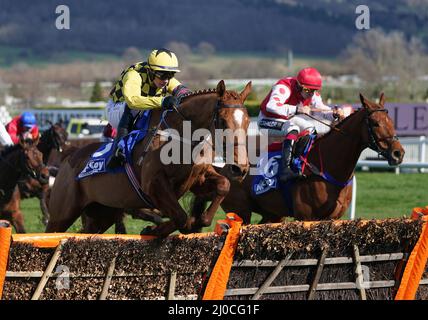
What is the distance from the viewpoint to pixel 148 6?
339 feet

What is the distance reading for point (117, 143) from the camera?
726 centimetres

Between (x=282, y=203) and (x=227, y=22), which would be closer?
(x=282, y=203)

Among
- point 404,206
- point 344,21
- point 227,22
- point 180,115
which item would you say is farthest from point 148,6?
point 180,115

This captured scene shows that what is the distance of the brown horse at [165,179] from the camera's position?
6.20 m

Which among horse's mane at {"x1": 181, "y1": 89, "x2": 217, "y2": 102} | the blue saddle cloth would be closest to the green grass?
the blue saddle cloth

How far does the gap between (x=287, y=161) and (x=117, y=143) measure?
161 centimetres

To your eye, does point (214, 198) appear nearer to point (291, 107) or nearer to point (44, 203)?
point (291, 107)

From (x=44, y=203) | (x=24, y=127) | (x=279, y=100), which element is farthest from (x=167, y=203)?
(x=24, y=127)

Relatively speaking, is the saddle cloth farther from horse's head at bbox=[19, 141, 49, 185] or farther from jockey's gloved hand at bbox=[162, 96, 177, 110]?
horse's head at bbox=[19, 141, 49, 185]

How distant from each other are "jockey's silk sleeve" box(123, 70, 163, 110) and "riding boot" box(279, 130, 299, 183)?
5.27ft

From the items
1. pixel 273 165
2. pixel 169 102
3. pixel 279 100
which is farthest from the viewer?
pixel 273 165
